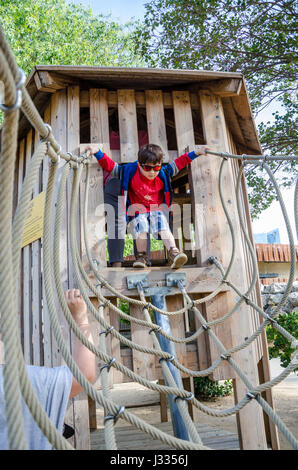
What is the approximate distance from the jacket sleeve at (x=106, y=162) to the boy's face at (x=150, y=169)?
0.22 meters

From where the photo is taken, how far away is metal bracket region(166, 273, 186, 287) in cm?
290

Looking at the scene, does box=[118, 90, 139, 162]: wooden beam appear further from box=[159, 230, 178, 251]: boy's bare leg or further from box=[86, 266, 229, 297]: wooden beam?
box=[86, 266, 229, 297]: wooden beam

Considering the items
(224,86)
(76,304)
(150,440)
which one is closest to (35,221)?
→ (76,304)

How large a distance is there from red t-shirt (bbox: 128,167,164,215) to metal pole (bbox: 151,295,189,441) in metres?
1.01

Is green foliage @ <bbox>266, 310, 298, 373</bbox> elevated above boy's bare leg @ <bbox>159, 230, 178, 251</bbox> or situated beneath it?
situated beneath

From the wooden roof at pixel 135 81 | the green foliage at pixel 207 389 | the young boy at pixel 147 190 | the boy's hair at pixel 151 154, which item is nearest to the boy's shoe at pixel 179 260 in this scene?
the young boy at pixel 147 190

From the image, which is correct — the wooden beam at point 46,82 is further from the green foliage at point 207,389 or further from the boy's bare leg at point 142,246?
the green foliage at point 207,389

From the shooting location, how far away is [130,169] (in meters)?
3.30

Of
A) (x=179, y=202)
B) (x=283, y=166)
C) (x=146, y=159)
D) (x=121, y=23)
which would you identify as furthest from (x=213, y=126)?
(x=121, y=23)

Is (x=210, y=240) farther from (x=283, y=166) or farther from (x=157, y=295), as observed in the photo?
(x=283, y=166)

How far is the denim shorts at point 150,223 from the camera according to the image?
337cm

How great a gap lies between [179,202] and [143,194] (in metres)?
1.36

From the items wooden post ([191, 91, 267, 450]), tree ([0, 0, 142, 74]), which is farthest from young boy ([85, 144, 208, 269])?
tree ([0, 0, 142, 74])
